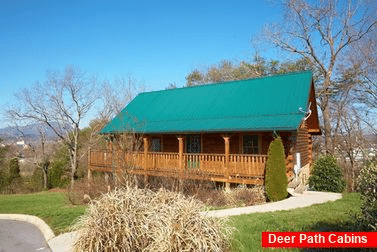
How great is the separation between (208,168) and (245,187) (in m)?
2.34

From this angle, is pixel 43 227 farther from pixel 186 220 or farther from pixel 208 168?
pixel 208 168

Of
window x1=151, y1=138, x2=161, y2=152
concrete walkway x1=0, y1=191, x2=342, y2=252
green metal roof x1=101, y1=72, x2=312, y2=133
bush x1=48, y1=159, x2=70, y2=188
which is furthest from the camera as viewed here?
bush x1=48, y1=159, x2=70, y2=188

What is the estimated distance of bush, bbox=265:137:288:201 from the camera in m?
13.4

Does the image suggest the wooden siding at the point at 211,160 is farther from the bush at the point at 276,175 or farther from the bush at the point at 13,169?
the bush at the point at 13,169

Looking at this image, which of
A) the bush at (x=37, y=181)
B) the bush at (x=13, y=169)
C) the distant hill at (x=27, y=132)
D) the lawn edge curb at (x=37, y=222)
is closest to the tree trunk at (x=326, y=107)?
the lawn edge curb at (x=37, y=222)

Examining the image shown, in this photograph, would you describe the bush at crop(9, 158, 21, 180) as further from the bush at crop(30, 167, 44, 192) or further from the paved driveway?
the paved driveway

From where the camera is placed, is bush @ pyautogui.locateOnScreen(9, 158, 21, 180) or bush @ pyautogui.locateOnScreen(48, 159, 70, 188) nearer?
bush @ pyautogui.locateOnScreen(9, 158, 21, 180)

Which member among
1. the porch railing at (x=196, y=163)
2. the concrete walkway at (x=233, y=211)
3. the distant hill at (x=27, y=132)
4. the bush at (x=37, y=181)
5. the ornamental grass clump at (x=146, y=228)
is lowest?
the bush at (x=37, y=181)

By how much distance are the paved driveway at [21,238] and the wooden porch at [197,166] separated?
4593mm

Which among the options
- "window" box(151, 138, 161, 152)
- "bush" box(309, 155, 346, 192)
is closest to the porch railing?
"bush" box(309, 155, 346, 192)

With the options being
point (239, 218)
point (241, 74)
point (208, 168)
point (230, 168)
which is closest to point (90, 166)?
point (208, 168)

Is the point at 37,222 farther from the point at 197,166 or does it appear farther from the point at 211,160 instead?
the point at 211,160

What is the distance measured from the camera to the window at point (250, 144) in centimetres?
1778

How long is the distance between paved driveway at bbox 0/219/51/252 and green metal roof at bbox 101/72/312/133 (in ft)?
20.5
